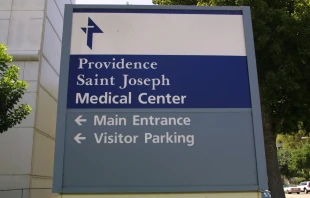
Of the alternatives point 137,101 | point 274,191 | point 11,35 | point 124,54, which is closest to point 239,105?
point 137,101

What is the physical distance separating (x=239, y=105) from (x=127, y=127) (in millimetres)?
→ 1051

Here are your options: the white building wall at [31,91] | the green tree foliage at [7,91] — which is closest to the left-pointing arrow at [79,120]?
the green tree foliage at [7,91]

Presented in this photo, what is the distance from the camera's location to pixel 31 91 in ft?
38.1

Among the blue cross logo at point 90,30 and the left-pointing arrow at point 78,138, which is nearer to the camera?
the left-pointing arrow at point 78,138

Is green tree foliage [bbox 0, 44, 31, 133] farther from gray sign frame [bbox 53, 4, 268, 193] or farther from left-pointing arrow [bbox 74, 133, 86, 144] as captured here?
left-pointing arrow [bbox 74, 133, 86, 144]

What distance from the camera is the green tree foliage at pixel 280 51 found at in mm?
12398

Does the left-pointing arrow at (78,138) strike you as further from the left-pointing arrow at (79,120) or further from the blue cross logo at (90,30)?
the blue cross logo at (90,30)

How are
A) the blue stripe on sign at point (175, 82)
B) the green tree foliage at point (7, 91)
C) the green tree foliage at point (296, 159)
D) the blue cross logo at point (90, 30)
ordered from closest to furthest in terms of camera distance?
the blue stripe on sign at point (175, 82), the blue cross logo at point (90, 30), the green tree foliage at point (7, 91), the green tree foliage at point (296, 159)

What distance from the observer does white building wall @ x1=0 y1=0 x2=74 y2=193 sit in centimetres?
1093

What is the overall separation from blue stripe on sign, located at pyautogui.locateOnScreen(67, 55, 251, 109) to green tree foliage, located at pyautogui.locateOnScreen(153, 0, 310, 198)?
915 cm

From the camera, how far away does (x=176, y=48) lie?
3510 millimetres

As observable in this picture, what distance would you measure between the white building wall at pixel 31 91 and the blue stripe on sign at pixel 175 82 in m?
8.45

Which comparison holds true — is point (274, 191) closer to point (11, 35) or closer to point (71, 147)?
point (11, 35)

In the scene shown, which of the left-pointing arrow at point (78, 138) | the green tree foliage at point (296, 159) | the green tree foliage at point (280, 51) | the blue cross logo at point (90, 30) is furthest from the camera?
the green tree foliage at point (296, 159)
